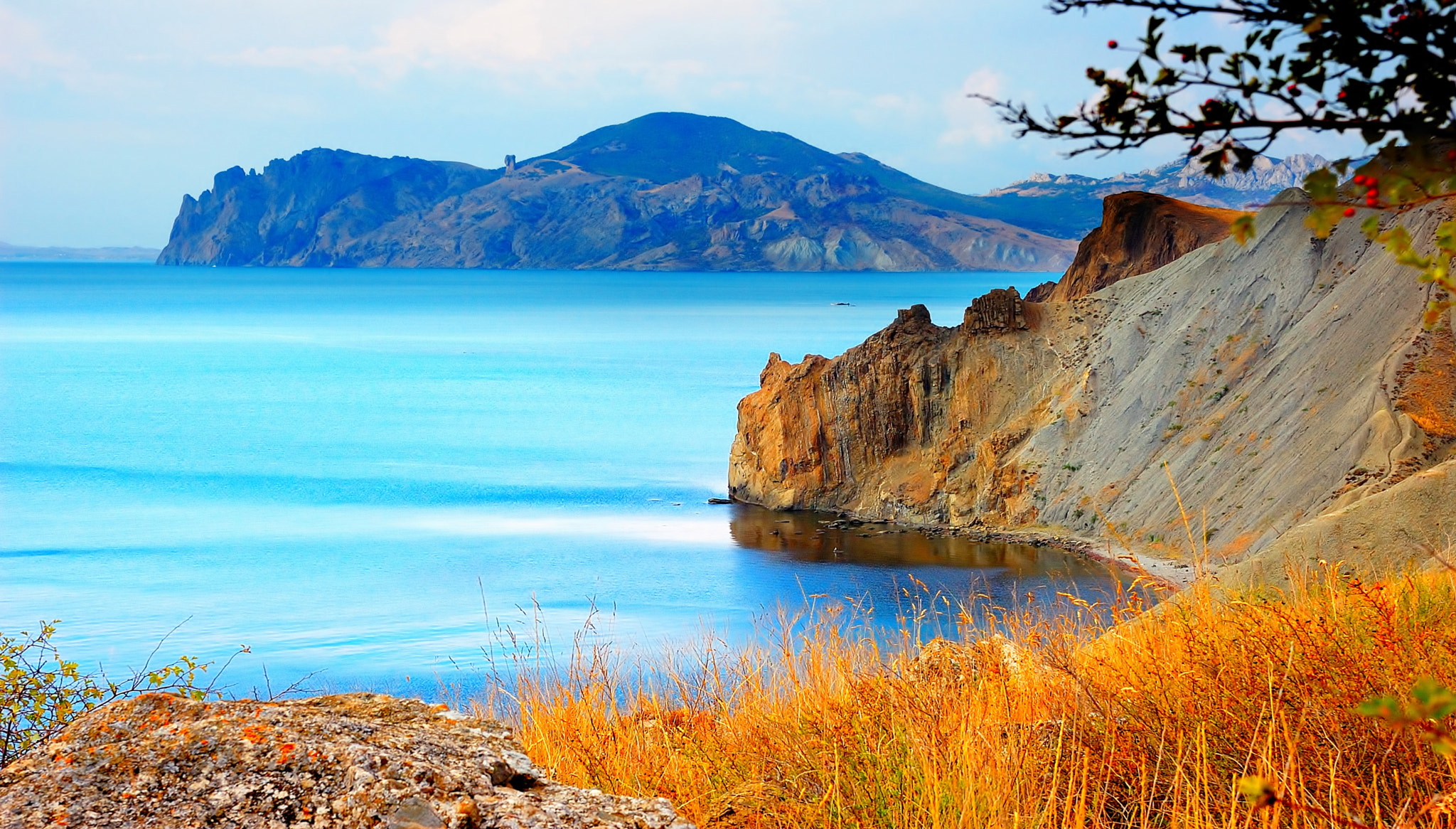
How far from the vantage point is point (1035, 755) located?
425cm

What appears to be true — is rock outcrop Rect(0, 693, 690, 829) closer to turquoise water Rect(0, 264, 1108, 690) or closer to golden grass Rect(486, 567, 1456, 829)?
golden grass Rect(486, 567, 1456, 829)

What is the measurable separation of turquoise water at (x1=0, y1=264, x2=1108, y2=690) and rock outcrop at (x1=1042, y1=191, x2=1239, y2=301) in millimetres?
15923

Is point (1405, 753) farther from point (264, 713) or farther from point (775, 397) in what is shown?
point (775, 397)

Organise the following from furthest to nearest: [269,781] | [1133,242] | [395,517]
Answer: [1133,242] → [395,517] → [269,781]

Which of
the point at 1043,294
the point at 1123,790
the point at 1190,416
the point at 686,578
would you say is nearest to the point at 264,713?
the point at 1123,790

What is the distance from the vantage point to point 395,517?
42.6 metres

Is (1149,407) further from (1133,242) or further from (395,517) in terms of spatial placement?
(395,517)

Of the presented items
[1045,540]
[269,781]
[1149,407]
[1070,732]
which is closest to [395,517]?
[1045,540]

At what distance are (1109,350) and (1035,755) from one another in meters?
38.1

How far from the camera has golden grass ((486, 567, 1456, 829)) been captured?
12.7ft

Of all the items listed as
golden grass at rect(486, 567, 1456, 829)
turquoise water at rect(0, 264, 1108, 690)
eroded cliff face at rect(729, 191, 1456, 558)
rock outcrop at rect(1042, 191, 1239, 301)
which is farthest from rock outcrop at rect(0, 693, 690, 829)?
rock outcrop at rect(1042, 191, 1239, 301)

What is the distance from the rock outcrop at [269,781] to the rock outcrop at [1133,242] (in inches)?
1770

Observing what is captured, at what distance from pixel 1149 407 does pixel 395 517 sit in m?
25.3

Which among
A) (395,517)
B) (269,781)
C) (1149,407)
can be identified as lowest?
(395,517)
